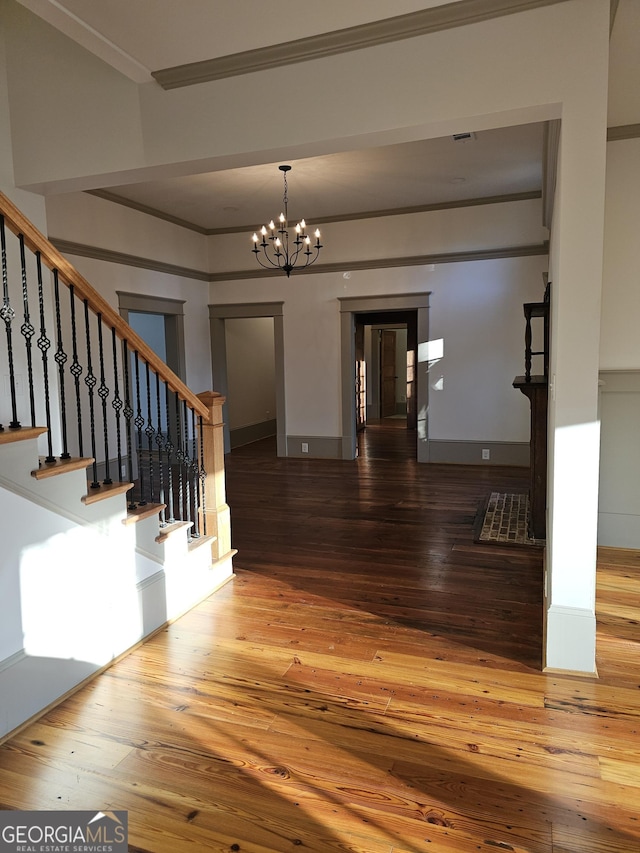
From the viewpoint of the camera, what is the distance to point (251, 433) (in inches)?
413

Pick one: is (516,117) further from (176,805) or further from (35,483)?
(176,805)

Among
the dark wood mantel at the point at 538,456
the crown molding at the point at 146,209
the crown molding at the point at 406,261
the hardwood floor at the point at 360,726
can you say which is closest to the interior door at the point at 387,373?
the crown molding at the point at 406,261

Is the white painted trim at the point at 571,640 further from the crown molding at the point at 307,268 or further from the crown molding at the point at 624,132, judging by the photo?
the crown molding at the point at 307,268

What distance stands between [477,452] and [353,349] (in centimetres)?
224

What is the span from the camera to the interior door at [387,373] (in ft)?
46.3

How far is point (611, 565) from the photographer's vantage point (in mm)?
4129

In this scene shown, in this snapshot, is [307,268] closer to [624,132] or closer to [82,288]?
[624,132]

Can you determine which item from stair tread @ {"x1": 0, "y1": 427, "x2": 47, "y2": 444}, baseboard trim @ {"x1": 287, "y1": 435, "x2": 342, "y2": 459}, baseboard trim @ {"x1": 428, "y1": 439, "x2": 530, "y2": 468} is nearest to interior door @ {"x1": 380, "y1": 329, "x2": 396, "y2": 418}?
baseboard trim @ {"x1": 287, "y1": 435, "x2": 342, "y2": 459}

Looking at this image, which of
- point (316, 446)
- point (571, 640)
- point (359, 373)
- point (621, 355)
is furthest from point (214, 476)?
point (359, 373)

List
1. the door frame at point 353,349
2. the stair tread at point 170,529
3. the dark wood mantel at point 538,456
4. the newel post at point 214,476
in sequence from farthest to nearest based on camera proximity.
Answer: the door frame at point 353,349 < the dark wood mantel at point 538,456 < the newel post at point 214,476 < the stair tread at point 170,529

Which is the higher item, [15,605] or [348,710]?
[15,605]

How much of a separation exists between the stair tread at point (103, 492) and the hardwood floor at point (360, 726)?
2.85 ft

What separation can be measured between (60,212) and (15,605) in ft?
15.9

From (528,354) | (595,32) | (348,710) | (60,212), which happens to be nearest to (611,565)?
(528,354)
